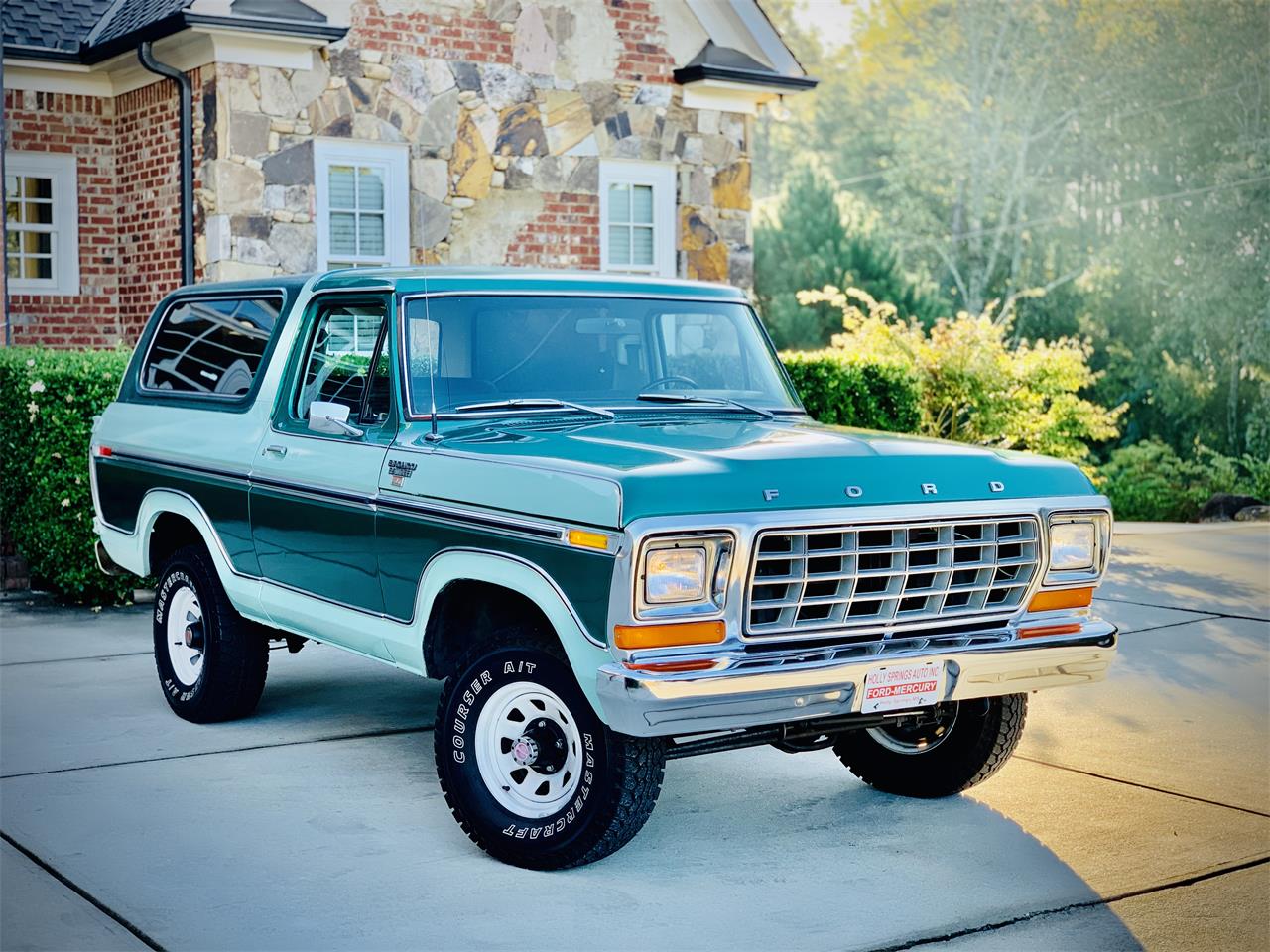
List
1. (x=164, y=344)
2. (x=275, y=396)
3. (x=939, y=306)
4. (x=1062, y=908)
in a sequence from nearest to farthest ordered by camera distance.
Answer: (x=1062, y=908) → (x=275, y=396) → (x=164, y=344) → (x=939, y=306)

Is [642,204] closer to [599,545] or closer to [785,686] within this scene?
[599,545]

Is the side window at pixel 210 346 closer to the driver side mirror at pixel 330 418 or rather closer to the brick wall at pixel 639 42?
the driver side mirror at pixel 330 418

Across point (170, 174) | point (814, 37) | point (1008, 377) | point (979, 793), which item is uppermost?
point (814, 37)

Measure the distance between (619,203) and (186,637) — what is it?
32.2ft

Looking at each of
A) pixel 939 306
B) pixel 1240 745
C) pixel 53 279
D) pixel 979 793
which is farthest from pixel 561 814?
pixel 939 306

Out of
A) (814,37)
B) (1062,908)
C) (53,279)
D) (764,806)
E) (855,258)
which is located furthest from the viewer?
(814,37)

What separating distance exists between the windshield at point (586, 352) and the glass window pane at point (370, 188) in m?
8.54

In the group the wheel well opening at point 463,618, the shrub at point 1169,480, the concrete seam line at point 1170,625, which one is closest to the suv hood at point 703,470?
the wheel well opening at point 463,618

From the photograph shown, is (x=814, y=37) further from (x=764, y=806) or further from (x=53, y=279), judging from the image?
(x=764, y=806)

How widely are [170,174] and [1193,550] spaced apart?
9.75 metres

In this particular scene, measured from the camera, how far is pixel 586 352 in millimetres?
6625

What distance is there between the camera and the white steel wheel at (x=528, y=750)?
5.45 meters

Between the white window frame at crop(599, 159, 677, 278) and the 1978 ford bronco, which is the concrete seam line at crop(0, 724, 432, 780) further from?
the white window frame at crop(599, 159, 677, 278)

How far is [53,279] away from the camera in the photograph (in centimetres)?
1588
